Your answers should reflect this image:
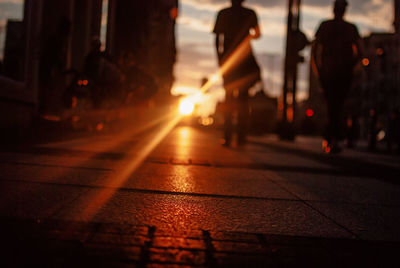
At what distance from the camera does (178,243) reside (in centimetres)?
193

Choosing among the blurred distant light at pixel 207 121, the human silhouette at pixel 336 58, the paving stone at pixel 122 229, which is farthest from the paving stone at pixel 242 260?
the blurred distant light at pixel 207 121

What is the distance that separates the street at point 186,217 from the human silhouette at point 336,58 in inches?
138

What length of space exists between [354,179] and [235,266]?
132 inches

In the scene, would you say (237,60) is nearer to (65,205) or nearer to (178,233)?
(65,205)

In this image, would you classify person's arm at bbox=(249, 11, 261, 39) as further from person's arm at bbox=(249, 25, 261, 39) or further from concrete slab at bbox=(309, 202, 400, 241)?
concrete slab at bbox=(309, 202, 400, 241)

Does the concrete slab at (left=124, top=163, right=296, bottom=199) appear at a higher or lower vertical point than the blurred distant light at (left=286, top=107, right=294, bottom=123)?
lower

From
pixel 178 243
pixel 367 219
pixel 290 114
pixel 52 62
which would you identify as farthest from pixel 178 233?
pixel 290 114

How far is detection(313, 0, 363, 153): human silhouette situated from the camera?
25.3ft

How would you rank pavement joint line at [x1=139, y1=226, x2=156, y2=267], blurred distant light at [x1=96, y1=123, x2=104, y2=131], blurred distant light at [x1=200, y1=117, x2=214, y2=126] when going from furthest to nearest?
1. blurred distant light at [x1=200, y1=117, x2=214, y2=126]
2. blurred distant light at [x1=96, y1=123, x2=104, y2=131]
3. pavement joint line at [x1=139, y1=226, x2=156, y2=267]

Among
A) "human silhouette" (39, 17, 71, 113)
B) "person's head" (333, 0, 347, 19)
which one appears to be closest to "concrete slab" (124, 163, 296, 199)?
"person's head" (333, 0, 347, 19)

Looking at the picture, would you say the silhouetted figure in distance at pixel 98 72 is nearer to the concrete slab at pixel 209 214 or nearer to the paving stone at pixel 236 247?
the concrete slab at pixel 209 214

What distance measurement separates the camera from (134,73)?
43.8 ft

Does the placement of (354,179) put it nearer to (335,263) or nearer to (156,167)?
(156,167)

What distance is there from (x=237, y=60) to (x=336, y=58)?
1862 millimetres
